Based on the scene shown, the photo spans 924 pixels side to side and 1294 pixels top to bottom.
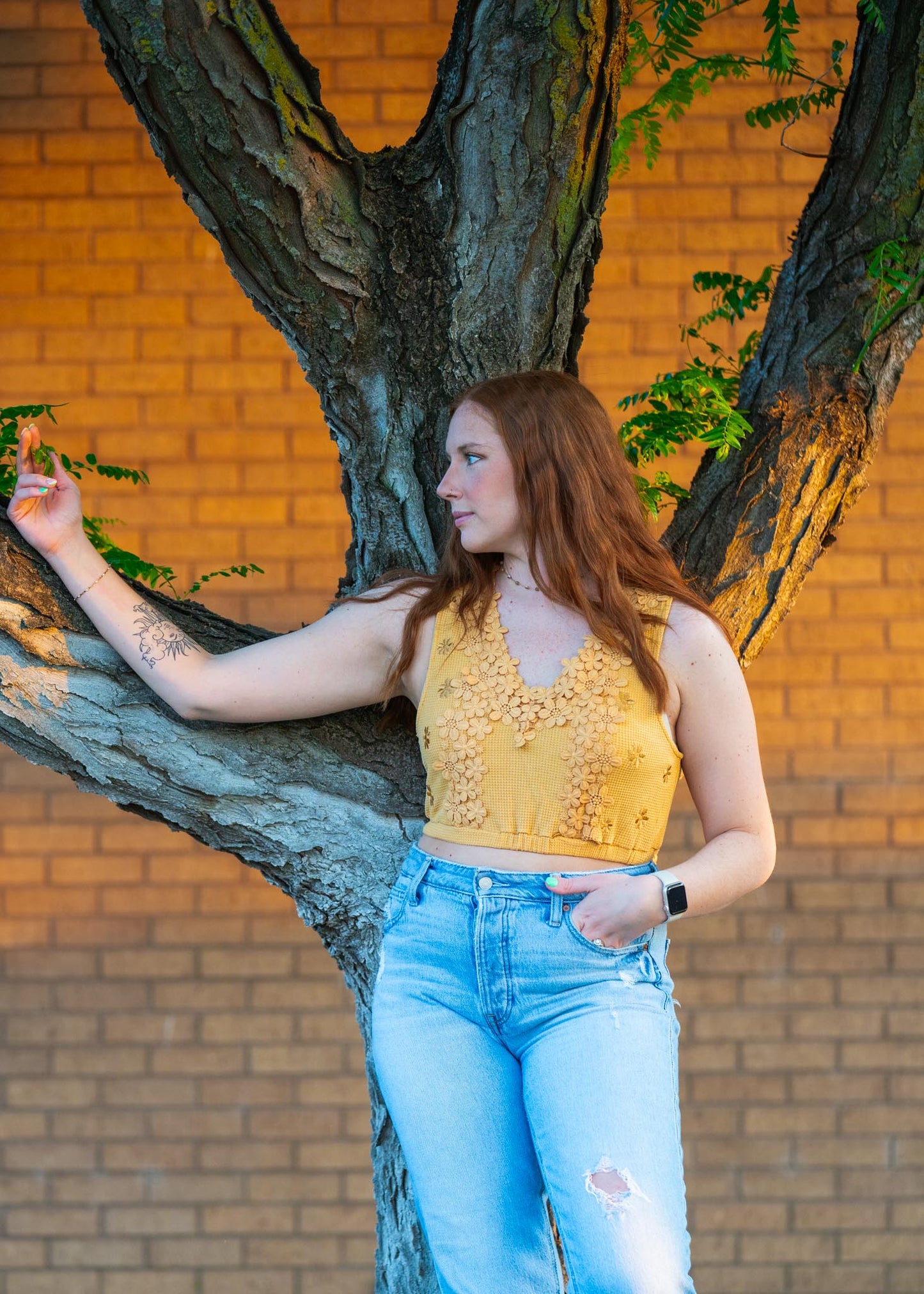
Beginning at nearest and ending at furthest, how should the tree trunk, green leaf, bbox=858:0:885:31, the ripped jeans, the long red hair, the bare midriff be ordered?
the ripped jeans → the bare midriff → the long red hair → green leaf, bbox=858:0:885:31 → the tree trunk

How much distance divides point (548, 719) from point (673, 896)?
0.30 meters

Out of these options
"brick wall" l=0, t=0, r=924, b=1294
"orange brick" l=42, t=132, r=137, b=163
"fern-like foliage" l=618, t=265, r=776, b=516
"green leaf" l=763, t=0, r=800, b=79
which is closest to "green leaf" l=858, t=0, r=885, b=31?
"green leaf" l=763, t=0, r=800, b=79

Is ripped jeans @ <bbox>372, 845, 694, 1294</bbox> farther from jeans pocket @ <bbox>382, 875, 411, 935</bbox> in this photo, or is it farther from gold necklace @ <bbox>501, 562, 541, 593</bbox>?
Result: gold necklace @ <bbox>501, 562, 541, 593</bbox>

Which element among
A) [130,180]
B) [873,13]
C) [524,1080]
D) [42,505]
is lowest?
[524,1080]

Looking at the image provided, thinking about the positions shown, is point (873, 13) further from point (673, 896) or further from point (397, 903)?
point (397, 903)

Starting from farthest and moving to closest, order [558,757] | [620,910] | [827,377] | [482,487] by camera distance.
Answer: [827,377], [482,487], [558,757], [620,910]

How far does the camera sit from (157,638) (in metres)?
1.93

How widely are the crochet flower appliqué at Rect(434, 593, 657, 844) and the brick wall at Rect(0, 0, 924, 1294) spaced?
2.24 meters

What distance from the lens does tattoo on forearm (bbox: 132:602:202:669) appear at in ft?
6.30

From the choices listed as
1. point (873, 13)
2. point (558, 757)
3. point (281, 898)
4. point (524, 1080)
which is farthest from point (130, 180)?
point (524, 1080)

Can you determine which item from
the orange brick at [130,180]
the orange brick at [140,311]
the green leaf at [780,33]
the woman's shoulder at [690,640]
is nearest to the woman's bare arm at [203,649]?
the woman's shoulder at [690,640]

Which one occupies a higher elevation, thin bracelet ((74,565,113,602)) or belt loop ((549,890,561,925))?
thin bracelet ((74,565,113,602))

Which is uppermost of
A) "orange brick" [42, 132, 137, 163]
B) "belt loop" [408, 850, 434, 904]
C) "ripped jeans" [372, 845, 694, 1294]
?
"orange brick" [42, 132, 137, 163]

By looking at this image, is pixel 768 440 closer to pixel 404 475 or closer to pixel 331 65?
pixel 404 475
